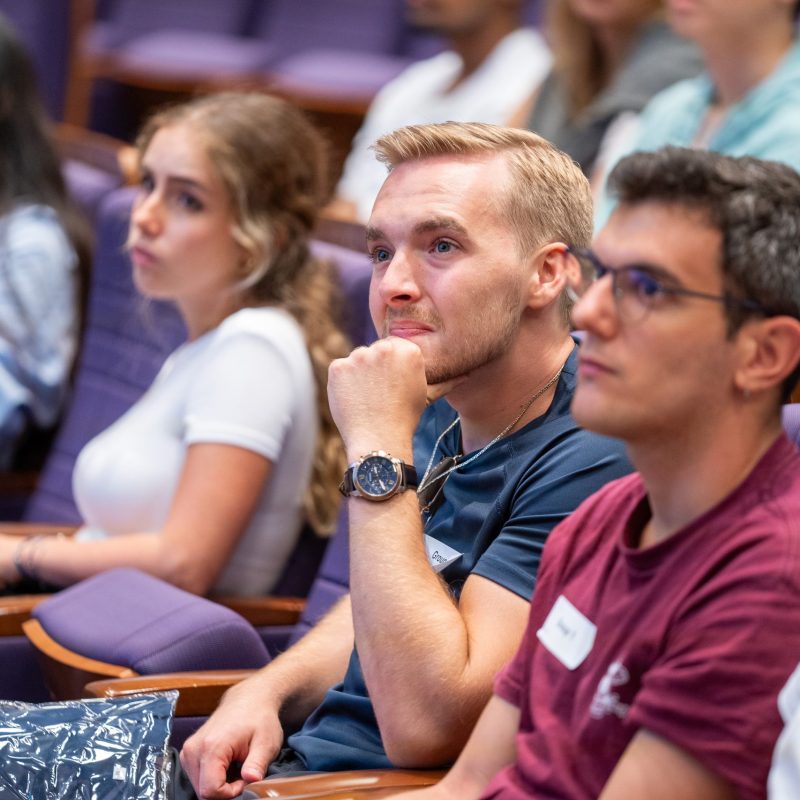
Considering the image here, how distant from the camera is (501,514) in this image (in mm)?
1278

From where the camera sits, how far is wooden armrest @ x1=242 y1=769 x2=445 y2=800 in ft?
3.84

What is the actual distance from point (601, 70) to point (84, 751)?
Answer: 6.06 feet

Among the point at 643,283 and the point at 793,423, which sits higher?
the point at 643,283

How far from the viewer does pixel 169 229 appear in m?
2.01

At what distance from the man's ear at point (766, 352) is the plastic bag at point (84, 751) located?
65 cm

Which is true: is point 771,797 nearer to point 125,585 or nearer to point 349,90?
point 125,585

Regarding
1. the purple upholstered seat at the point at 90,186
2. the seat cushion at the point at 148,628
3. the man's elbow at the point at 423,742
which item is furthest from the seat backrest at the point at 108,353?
the man's elbow at the point at 423,742

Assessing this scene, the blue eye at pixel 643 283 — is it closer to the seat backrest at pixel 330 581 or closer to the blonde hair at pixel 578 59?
the seat backrest at pixel 330 581

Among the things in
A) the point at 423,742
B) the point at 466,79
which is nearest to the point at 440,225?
the point at 423,742

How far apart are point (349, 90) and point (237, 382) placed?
7.36 ft

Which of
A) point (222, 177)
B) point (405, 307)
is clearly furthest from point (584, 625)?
point (222, 177)

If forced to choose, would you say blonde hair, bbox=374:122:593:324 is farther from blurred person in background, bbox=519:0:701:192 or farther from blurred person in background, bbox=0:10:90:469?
blurred person in background, bbox=0:10:90:469

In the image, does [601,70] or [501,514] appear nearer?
[501,514]

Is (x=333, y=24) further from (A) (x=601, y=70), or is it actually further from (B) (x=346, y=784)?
(B) (x=346, y=784)
